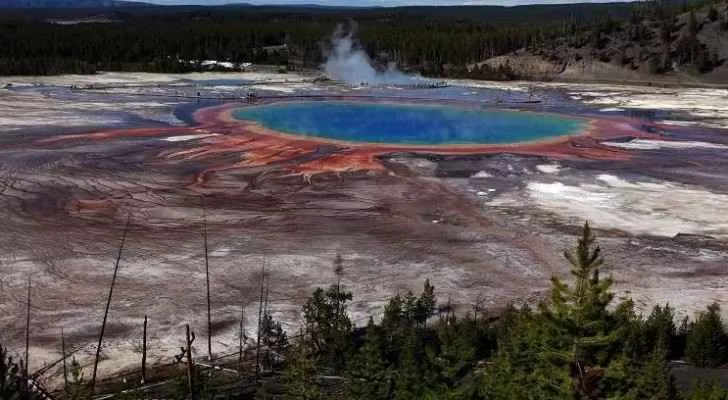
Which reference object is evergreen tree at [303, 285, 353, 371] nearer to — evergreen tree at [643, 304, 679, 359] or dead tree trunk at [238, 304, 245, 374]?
dead tree trunk at [238, 304, 245, 374]

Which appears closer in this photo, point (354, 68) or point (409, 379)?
point (409, 379)

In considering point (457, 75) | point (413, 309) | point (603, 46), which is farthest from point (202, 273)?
point (603, 46)

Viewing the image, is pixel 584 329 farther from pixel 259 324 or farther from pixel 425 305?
pixel 259 324

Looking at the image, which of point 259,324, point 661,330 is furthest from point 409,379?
point 661,330

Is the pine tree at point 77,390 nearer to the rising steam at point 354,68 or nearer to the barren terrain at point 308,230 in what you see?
the barren terrain at point 308,230

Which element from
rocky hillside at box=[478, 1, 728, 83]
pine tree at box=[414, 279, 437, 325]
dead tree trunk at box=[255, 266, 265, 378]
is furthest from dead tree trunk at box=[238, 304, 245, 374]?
rocky hillside at box=[478, 1, 728, 83]

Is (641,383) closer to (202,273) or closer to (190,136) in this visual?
(202,273)
